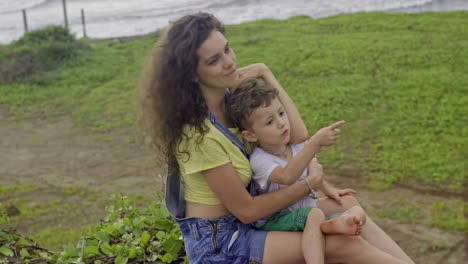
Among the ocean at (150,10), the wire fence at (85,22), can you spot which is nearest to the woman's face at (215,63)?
the ocean at (150,10)

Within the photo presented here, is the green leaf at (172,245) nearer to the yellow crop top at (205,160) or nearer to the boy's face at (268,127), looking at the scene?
the yellow crop top at (205,160)

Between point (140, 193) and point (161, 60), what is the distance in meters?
4.55

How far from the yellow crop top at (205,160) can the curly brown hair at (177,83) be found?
0.03 metres

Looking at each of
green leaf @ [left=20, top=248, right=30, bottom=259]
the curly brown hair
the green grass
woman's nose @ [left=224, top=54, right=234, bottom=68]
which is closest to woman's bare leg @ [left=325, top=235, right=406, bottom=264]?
the curly brown hair

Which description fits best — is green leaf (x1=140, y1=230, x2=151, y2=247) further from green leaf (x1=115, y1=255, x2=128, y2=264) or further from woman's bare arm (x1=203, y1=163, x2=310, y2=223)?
woman's bare arm (x1=203, y1=163, x2=310, y2=223)

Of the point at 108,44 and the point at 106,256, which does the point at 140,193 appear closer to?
the point at 106,256

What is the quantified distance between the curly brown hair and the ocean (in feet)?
43.2

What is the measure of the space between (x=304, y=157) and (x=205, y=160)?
1.15 ft

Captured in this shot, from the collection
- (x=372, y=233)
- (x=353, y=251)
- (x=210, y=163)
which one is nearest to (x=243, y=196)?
(x=210, y=163)

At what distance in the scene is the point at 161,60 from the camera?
2.47 meters

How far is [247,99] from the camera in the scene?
2.52 m

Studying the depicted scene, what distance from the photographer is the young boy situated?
2.45m

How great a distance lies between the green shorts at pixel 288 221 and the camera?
7.97 ft

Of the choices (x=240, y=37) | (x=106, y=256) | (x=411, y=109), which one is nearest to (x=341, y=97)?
(x=411, y=109)
